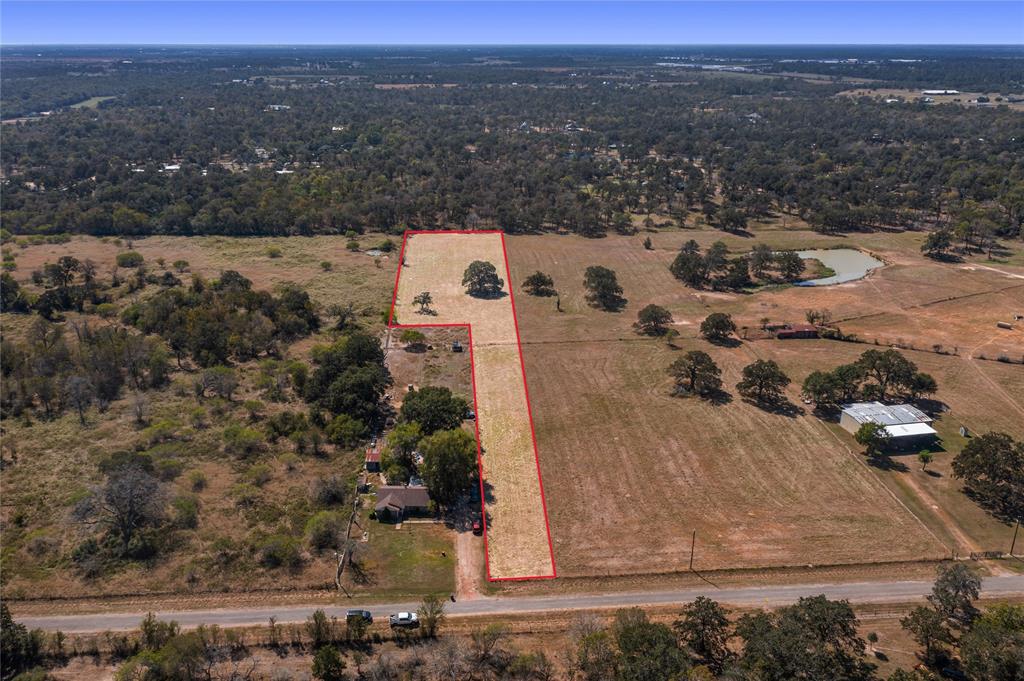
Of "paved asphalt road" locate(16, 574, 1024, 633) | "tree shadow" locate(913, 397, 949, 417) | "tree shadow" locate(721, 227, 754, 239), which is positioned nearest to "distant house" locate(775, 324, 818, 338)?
"tree shadow" locate(913, 397, 949, 417)

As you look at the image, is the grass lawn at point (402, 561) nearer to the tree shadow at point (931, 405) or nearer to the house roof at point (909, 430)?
the house roof at point (909, 430)

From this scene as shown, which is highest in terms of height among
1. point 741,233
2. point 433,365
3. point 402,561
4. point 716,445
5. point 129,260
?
point 129,260

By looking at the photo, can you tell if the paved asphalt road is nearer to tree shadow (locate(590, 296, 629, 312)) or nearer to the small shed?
the small shed

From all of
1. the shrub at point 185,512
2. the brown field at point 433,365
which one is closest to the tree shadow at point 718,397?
the brown field at point 433,365

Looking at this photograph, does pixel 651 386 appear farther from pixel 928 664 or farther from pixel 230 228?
pixel 230 228

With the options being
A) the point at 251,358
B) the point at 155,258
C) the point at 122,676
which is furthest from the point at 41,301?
the point at 122,676

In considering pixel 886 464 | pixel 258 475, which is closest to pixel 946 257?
pixel 886 464

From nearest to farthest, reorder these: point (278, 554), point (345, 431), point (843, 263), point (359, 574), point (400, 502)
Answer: point (359, 574)
point (278, 554)
point (400, 502)
point (345, 431)
point (843, 263)

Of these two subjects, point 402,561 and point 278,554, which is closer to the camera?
point 278,554

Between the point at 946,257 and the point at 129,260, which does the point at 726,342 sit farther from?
the point at 129,260
